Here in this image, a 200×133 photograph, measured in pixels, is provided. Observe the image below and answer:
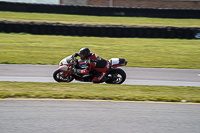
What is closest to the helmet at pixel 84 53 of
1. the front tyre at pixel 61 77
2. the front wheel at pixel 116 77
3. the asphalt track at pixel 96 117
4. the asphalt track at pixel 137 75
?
the front tyre at pixel 61 77

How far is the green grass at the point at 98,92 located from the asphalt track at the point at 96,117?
0.43 metres

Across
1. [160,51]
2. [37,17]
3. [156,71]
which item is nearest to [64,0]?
[37,17]

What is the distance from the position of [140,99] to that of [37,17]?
20458 millimetres

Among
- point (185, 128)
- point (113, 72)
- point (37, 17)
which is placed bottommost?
point (185, 128)

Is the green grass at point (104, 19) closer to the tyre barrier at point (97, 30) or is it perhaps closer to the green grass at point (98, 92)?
the tyre barrier at point (97, 30)

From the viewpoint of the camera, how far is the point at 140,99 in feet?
25.8

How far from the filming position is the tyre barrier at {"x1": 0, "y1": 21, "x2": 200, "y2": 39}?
20.6m

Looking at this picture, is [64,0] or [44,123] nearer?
[44,123]

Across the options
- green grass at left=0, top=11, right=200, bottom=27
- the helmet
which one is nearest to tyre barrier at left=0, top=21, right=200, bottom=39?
green grass at left=0, top=11, right=200, bottom=27

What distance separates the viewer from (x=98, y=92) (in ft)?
27.6

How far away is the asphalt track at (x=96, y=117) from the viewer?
18.8 ft

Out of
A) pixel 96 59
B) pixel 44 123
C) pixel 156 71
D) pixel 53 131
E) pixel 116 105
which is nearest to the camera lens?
pixel 53 131

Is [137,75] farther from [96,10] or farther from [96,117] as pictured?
[96,10]

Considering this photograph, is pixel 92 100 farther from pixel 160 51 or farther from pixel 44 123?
pixel 160 51
